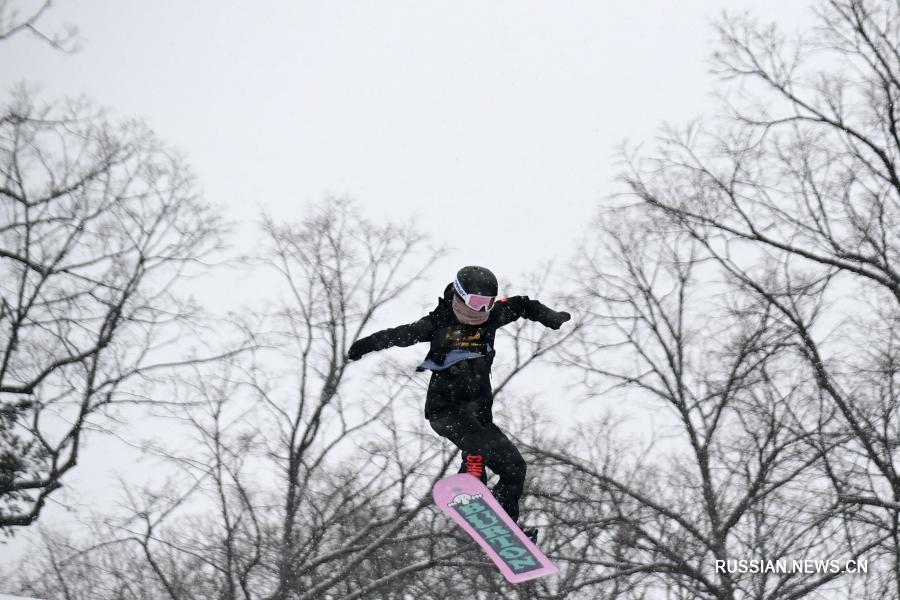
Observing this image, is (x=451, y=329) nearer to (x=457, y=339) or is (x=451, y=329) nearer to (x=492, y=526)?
(x=457, y=339)

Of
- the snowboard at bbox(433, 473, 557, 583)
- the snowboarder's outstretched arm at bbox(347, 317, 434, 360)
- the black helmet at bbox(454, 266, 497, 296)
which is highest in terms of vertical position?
the black helmet at bbox(454, 266, 497, 296)

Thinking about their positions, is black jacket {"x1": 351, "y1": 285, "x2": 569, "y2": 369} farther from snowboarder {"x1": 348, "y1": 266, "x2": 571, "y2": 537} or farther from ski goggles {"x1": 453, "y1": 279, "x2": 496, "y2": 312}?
ski goggles {"x1": 453, "y1": 279, "x2": 496, "y2": 312}

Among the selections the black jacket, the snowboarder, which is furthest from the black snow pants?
the black jacket

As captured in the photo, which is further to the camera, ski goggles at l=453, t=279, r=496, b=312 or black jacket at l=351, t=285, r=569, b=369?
black jacket at l=351, t=285, r=569, b=369

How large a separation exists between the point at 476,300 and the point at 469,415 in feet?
2.76

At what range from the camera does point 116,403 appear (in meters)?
13.5

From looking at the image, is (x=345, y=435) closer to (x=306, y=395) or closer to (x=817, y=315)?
(x=306, y=395)

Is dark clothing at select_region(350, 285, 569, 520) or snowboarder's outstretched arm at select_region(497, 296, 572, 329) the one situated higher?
snowboarder's outstretched arm at select_region(497, 296, 572, 329)

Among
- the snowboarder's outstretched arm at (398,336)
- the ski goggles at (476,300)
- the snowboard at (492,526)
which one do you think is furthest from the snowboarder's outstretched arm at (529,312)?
the snowboard at (492,526)

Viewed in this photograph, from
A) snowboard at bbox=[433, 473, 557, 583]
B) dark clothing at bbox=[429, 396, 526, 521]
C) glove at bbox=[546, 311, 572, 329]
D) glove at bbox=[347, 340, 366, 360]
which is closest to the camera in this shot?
glove at bbox=[347, 340, 366, 360]

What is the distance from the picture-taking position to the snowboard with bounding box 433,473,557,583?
547 cm

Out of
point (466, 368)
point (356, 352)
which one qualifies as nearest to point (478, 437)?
point (466, 368)

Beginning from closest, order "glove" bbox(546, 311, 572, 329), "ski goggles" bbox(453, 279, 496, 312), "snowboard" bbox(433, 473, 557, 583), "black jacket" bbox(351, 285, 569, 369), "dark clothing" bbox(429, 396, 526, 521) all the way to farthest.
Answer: "ski goggles" bbox(453, 279, 496, 312), "black jacket" bbox(351, 285, 569, 369), "glove" bbox(546, 311, 572, 329), "dark clothing" bbox(429, 396, 526, 521), "snowboard" bbox(433, 473, 557, 583)

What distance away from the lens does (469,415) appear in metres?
5.06
